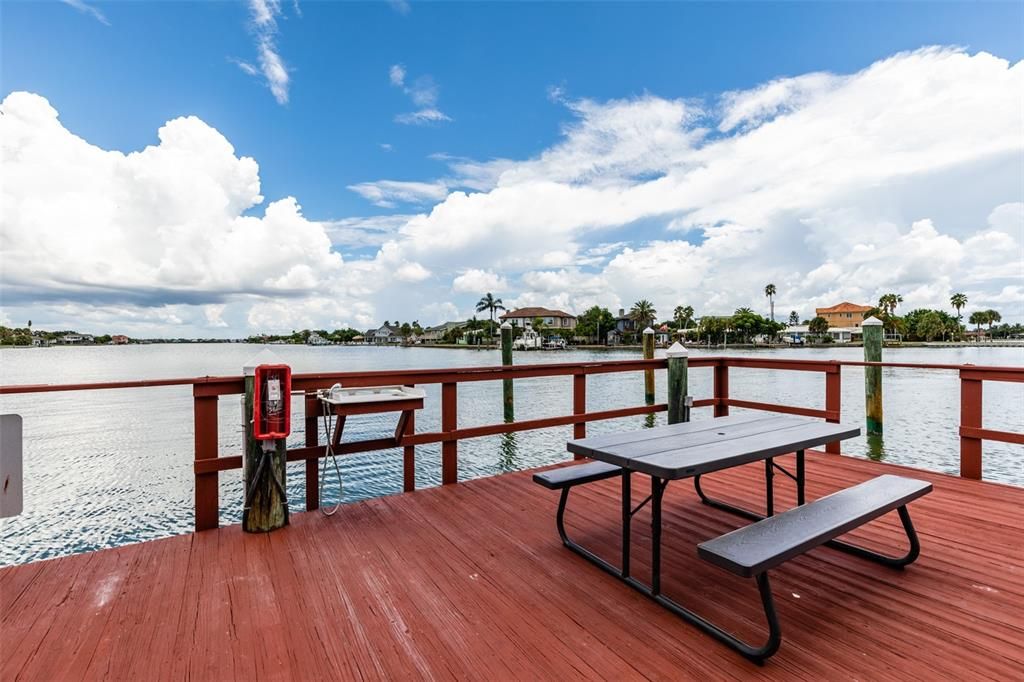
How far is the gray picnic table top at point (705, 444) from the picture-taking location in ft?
6.34

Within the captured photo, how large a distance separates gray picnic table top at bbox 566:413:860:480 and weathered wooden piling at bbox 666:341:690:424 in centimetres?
193

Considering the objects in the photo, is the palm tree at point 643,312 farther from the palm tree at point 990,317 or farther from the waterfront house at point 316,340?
the waterfront house at point 316,340

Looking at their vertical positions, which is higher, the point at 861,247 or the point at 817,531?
the point at 861,247

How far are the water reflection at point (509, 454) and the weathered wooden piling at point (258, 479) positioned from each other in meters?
5.57

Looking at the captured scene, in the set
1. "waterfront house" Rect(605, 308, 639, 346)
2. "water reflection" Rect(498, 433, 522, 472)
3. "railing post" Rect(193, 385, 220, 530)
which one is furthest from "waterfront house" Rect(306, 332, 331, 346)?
"railing post" Rect(193, 385, 220, 530)

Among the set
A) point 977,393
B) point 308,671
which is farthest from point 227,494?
point 977,393

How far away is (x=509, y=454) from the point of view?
9.35m

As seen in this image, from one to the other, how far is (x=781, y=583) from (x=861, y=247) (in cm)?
4317

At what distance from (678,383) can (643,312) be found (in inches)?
2940

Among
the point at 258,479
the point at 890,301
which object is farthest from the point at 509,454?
the point at 890,301

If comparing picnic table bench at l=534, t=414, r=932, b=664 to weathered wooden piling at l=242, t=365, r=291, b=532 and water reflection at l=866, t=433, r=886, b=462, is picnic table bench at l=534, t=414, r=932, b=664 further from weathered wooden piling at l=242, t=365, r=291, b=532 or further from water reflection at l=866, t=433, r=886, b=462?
water reflection at l=866, t=433, r=886, b=462

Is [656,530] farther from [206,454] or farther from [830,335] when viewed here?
[830,335]

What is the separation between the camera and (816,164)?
13.2 meters

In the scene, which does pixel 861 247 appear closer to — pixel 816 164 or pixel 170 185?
pixel 816 164
